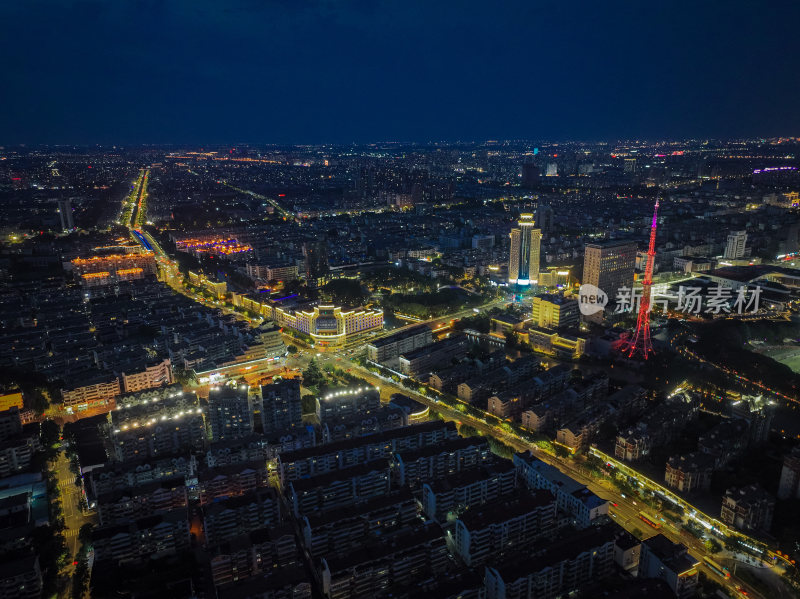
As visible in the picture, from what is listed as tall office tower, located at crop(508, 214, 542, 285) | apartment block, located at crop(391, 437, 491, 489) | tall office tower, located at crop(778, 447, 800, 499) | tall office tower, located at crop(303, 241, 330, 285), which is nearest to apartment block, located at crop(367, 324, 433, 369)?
apartment block, located at crop(391, 437, 491, 489)

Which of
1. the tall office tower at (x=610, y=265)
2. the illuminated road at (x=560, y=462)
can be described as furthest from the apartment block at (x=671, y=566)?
the tall office tower at (x=610, y=265)

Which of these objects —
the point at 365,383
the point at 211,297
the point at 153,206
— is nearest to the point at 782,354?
the point at 365,383

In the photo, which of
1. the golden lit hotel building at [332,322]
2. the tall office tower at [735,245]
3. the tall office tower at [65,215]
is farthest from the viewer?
the tall office tower at [65,215]

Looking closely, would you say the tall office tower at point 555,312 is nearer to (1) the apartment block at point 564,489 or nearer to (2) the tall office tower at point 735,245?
(1) the apartment block at point 564,489

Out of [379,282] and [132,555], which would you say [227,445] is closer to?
[132,555]

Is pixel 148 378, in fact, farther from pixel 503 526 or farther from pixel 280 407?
pixel 503 526

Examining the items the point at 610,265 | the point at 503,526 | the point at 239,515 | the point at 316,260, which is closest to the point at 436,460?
the point at 503,526

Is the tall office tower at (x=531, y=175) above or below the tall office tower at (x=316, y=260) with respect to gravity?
above
